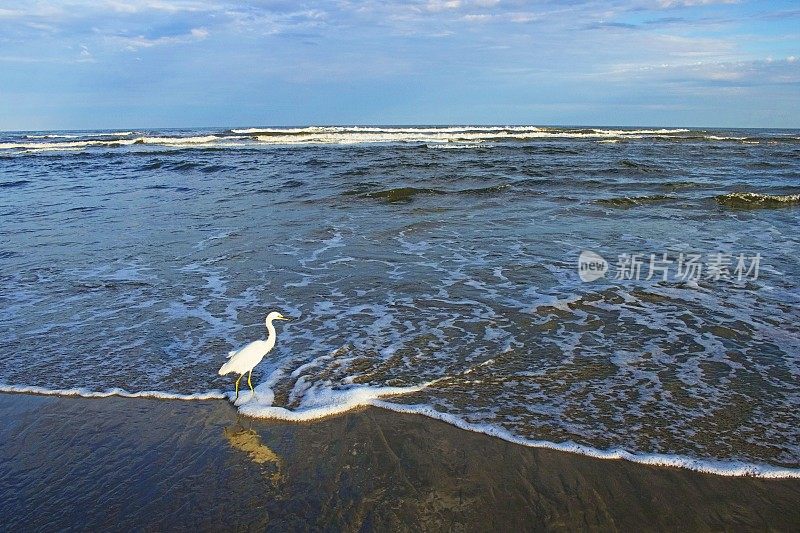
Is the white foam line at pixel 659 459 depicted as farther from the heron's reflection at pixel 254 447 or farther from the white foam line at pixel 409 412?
the heron's reflection at pixel 254 447

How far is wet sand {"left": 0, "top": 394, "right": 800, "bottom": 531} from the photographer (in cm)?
299

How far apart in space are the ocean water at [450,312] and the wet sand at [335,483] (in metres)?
0.24

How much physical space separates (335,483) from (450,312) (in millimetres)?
3138

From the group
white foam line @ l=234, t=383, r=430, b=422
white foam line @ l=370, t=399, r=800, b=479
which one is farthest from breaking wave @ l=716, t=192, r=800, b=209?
white foam line @ l=234, t=383, r=430, b=422

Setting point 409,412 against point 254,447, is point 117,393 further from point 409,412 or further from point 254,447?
point 409,412

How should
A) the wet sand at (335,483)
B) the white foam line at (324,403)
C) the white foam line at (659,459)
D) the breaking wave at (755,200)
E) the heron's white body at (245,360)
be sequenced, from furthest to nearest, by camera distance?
the breaking wave at (755,200)
the heron's white body at (245,360)
the white foam line at (324,403)
the white foam line at (659,459)
the wet sand at (335,483)

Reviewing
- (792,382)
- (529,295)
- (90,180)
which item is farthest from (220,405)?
(90,180)

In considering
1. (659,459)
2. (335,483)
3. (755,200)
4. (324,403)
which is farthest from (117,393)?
(755,200)

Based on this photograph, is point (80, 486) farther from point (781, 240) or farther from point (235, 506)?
point (781, 240)

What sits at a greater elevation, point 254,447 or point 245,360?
point 245,360

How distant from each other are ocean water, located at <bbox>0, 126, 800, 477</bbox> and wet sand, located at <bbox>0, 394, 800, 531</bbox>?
0.24 metres

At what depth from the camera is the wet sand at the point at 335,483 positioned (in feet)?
9.81

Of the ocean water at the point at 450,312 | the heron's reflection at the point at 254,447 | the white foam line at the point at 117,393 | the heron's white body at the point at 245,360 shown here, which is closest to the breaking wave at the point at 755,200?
the ocean water at the point at 450,312

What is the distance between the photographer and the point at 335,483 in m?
3.29
